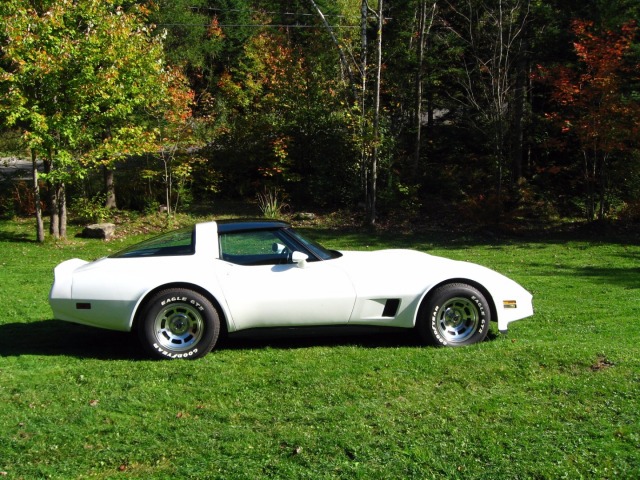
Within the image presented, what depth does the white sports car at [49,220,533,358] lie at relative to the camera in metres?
6.09

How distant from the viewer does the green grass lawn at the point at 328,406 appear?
4.07 meters

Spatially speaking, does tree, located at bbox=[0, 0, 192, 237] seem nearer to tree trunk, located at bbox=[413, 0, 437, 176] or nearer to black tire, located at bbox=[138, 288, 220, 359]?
tree trunk, located at bbox=[413, 0, 437, 176]

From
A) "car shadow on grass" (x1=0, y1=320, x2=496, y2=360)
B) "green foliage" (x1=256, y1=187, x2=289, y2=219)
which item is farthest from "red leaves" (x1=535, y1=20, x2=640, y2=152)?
"car shadow on grass" (x1=0, y1=320, x2=496, y2=360)

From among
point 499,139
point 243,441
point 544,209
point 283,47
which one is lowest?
point 243,441

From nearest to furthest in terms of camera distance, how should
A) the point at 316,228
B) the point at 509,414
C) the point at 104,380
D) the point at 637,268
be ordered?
1. the point at 509,414
2. the point at 104,380
3. the point at 637,268
4. the point at 316,228

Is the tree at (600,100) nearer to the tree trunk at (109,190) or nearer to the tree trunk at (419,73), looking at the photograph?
the tree trunk at (419,73)

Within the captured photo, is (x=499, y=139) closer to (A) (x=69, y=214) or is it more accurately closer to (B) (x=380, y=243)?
(B) (x=380, y=243)

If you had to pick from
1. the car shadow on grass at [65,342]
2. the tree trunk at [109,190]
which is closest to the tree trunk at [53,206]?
the tree trunk at [109,190]

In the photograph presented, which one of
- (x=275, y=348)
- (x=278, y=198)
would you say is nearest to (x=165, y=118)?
(x=278, y=198)

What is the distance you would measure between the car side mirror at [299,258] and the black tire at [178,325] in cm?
85

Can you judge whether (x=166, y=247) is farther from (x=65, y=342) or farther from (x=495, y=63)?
(x=495, y=63)

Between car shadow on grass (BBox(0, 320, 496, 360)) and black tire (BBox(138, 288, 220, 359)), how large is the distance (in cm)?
24

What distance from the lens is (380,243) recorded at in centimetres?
1623

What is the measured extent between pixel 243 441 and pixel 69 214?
16475 mm
